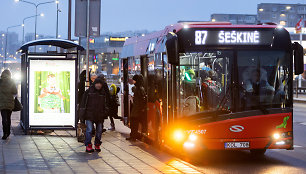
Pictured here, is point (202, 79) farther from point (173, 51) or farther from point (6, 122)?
point (6, 122)

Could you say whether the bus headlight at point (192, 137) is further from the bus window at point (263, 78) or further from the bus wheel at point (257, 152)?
the bus wheel at point (257, 152)

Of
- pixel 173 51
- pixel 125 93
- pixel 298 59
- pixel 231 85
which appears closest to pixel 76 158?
pixel 173 51

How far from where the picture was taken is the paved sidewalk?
9.94 meters

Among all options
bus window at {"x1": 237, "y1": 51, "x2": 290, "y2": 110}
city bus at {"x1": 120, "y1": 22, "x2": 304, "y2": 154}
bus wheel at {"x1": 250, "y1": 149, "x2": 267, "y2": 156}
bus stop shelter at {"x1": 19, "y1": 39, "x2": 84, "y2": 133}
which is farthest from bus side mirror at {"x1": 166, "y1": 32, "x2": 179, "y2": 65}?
bus stop shelter at {"x1": 19, "y1": 39, "x2": 84, "y2": 133}

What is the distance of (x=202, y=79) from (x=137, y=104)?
3.45 m

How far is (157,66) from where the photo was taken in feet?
46.2

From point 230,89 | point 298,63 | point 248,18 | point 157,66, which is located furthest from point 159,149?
point 248,18

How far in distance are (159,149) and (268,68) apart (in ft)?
11.1

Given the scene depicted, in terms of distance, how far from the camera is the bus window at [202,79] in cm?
1210

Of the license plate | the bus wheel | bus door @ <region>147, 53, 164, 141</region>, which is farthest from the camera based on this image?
bus door @ <region>147, 53, 164, 141</region>

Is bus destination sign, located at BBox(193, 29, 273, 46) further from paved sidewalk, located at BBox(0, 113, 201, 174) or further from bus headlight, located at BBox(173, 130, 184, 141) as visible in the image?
paved sidewalk, located at BBox(0, 113, 201, 174)

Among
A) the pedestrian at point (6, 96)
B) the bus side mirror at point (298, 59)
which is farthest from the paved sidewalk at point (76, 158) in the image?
the bus side mirror at point (298, 59)

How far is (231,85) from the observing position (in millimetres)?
11992

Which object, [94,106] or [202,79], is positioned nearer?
[202,79]
